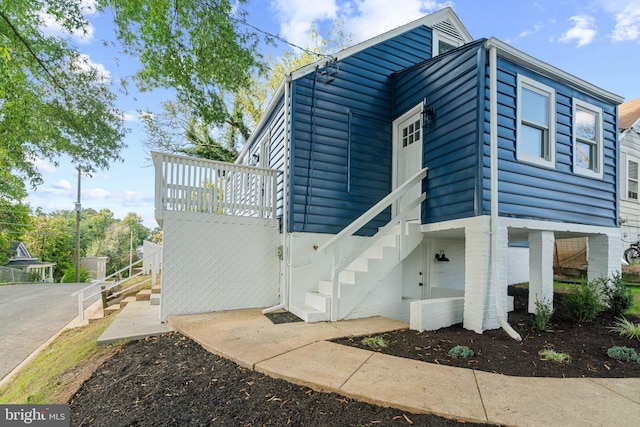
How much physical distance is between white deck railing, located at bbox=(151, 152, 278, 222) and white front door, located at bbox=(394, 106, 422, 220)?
8.54 ft

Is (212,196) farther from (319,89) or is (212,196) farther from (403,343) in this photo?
(403,343)

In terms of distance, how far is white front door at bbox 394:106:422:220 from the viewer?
598 cm

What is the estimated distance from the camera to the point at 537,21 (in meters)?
7.32

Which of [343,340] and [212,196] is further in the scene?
[212,196]

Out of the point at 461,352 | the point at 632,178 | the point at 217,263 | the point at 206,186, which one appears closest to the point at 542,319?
the point at 461,352

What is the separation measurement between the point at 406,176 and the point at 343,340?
3.70m

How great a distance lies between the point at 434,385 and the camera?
2598 mm

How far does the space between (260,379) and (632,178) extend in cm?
1410

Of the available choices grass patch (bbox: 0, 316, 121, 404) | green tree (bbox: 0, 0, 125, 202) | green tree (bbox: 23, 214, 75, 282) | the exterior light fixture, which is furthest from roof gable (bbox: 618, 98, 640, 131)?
green tree (bbox: 23, 214, 75, 282)

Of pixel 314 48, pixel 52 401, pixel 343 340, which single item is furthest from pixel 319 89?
pixel 314 48

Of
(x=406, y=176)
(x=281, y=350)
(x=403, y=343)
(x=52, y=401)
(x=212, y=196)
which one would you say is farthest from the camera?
(x=406, y=176)

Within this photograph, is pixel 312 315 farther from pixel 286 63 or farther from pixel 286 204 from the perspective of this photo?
pixel 286 63

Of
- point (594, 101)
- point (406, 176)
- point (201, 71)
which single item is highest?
point (201, 71)

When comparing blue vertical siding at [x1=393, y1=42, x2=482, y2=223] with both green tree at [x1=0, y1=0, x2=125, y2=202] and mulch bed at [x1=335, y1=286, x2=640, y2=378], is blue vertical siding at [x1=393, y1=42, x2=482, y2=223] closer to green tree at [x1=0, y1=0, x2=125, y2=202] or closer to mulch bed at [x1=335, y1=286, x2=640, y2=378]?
mulch bed at [x1=335, y1=286, x2=640, y2=378]
